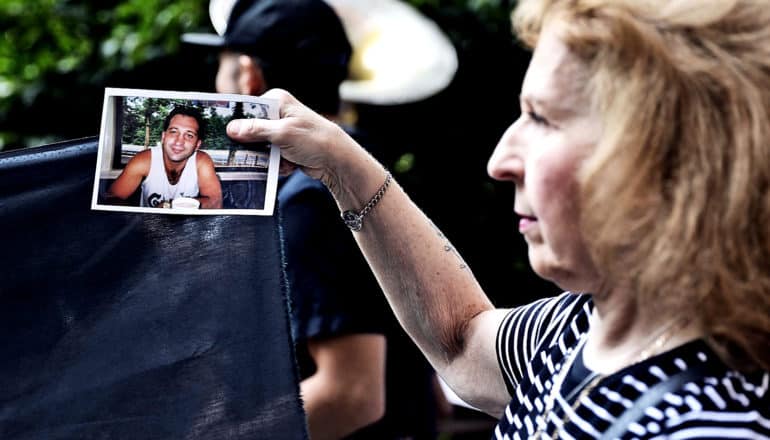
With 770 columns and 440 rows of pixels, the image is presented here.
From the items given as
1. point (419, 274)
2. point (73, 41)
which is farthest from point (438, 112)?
point (419, 274)

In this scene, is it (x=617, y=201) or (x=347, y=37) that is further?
(x=347, y=37)

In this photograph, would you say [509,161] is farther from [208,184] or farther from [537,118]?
[208,184]

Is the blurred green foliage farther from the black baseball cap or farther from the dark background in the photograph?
the black baseball cap

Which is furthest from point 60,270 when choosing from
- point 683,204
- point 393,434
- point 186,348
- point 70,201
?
point 393,434

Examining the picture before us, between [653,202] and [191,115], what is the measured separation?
0.74 m

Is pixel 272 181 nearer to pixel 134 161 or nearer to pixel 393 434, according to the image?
pixel 134 161

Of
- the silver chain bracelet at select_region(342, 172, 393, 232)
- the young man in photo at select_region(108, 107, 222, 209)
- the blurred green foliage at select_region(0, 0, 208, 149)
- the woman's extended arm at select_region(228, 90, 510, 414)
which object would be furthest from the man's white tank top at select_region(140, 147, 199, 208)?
the blurred green foliage at select_region(0, 0, 208, 149)

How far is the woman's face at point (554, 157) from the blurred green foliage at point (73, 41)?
3.09 metres

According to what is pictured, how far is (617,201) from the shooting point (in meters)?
1.16

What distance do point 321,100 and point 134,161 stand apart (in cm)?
113

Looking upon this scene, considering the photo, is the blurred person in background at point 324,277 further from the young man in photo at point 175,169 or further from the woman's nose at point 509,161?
the woman's nose at point 509,161

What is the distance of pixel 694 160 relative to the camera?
1.15 metres

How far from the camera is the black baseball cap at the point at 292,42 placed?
2535 mm

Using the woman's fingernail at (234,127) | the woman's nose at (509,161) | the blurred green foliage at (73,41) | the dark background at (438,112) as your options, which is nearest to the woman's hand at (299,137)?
the woman's fingernail at (234,127)
